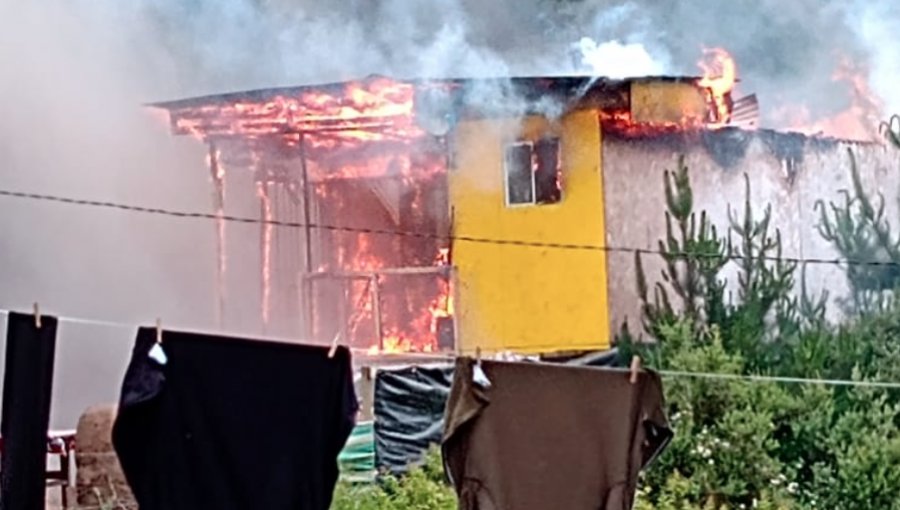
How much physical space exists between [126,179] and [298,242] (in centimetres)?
214

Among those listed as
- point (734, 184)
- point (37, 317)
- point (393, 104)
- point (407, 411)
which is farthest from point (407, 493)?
point (37, 317)

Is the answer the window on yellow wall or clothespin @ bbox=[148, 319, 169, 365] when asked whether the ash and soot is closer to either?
the window on yellow wall

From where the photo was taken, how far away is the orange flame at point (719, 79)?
11.2 metres

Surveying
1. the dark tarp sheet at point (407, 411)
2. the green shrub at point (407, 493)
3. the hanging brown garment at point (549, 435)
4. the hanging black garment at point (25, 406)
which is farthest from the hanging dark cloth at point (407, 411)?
the hanging black garment at point (25, 406)

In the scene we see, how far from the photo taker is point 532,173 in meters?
10.5

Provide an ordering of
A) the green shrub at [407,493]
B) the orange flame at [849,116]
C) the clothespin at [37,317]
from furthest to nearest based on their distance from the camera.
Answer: the orange flame at [849,116], the green shrub at [407,493], the clothespin at [37,317]

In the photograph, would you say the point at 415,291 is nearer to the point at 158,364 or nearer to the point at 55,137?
the point at 55,137

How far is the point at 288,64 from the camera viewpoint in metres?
12.5

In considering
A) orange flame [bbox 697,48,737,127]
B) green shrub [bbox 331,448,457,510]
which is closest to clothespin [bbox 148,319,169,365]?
green shrub [bbox 331,448,457,510]

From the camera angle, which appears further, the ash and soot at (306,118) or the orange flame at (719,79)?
the orange flame at (719,79)

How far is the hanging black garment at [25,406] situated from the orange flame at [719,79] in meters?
7.90

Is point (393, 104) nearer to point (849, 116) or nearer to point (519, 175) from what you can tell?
point (519, 175)

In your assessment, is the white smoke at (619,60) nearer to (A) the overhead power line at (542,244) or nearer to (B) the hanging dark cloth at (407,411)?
(A) the overhead power line at (542,244)

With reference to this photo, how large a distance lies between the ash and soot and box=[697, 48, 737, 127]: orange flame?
3cm
